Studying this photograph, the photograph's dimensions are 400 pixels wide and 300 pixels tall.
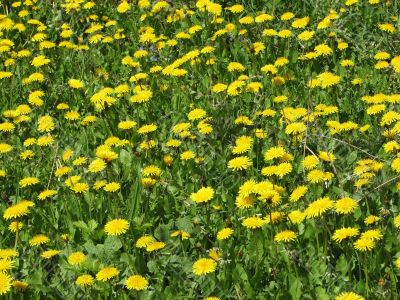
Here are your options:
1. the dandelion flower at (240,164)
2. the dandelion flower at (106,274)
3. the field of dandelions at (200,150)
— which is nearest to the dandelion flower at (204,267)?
the field of dandelions at (200,150)

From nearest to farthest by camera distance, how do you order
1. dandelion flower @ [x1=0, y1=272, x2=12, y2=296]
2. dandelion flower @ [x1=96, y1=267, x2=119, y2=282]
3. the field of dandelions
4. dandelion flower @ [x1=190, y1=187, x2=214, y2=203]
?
dandelion flower @ [x1=0, y1=272, x2=12, y2=296] → dandelion flower @ [x1=96, y1=267, x2=119, y2=282] → the field of dandelions → dandelion flower @ [x1=190, y1=187, x2=214, y2=203]

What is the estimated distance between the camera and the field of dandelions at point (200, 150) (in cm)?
323

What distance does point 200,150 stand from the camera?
14.0 feet

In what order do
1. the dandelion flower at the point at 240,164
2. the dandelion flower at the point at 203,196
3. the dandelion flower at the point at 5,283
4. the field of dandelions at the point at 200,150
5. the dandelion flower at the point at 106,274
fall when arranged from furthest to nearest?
the dandelion flower at the point at 240,164 < the dandelion flower at the point at 203,196 < the field of dandelions at the point at 200,150 < the dandelion flower at the point at 106,274 < the dandelion flower at the point at 5,283

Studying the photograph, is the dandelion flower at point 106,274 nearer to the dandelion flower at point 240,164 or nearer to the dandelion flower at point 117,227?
the dandelion flower at point 117,227

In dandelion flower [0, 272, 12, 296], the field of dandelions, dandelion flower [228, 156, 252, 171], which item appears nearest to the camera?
dandelion flower [0, 272, 12, 296]

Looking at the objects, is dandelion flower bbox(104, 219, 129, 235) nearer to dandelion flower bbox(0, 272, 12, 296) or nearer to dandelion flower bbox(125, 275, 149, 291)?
dandelion flower bbox(125, 275, 149, 291)

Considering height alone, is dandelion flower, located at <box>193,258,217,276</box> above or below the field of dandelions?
above

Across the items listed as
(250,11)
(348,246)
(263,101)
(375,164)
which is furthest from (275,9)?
(348,246)

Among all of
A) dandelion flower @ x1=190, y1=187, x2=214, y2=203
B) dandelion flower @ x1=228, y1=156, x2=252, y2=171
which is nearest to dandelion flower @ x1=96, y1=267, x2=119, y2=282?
dandelion flower @ x1=190, y1=187, x2=214, y2=203

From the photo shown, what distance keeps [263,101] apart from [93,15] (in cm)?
199

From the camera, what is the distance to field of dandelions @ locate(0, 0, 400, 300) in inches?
127

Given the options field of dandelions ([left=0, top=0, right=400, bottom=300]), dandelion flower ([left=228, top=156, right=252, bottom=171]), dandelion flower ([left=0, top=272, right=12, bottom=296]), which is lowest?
field of dandelions ([left=0, top=0, right=400, bottom=300])

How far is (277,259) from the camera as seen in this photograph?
10.7 feet
